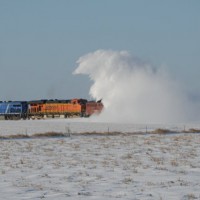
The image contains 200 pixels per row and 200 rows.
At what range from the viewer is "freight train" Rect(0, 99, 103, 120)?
83.1 m

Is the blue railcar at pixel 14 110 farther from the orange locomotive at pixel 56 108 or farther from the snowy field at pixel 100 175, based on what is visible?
the snowy field at pixel 100 175

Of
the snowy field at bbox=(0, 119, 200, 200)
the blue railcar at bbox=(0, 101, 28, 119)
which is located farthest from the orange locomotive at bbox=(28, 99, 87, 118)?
the snowy field at bbox=(0, 119, 200, 200)

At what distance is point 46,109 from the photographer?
283ft

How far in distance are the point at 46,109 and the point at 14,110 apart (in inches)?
210

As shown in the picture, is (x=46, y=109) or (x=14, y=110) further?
(x=14, y=110)

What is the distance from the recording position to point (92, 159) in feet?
65.0

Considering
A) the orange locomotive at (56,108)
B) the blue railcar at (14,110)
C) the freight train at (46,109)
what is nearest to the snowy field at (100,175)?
the freight train at (46,109)

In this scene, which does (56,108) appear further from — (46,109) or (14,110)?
(14,110)

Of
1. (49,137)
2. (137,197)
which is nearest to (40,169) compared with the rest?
(137,197)

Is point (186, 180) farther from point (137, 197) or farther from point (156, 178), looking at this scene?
point (137, 197)

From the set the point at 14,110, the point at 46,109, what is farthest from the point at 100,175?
the point at 14,110

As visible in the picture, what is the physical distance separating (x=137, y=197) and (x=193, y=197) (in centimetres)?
115

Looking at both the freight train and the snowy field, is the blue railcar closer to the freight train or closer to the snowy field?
the freight train

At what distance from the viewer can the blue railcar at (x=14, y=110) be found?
8681 cm
